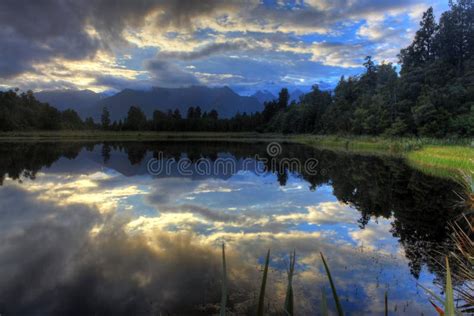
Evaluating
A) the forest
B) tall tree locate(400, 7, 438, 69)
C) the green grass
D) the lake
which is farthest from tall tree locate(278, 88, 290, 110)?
the lake

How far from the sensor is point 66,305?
4.64m

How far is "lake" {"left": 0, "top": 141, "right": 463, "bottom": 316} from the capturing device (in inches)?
193

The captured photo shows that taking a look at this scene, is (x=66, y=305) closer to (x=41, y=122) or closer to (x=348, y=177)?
(x=348, y=177)

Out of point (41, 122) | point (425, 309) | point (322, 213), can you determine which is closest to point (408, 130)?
point (322, 213)

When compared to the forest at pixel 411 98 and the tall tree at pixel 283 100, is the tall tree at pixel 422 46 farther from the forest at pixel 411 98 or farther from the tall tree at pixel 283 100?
the tall tree at pixel 283 100

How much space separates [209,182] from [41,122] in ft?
265

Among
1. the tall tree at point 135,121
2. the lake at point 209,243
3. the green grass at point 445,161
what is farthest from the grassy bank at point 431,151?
the tall tree at point 135,121

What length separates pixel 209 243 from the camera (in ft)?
24.6

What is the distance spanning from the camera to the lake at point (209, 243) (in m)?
4.91

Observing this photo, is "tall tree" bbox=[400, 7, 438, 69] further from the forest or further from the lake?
the lake

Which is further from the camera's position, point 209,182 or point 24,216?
point 209,182
